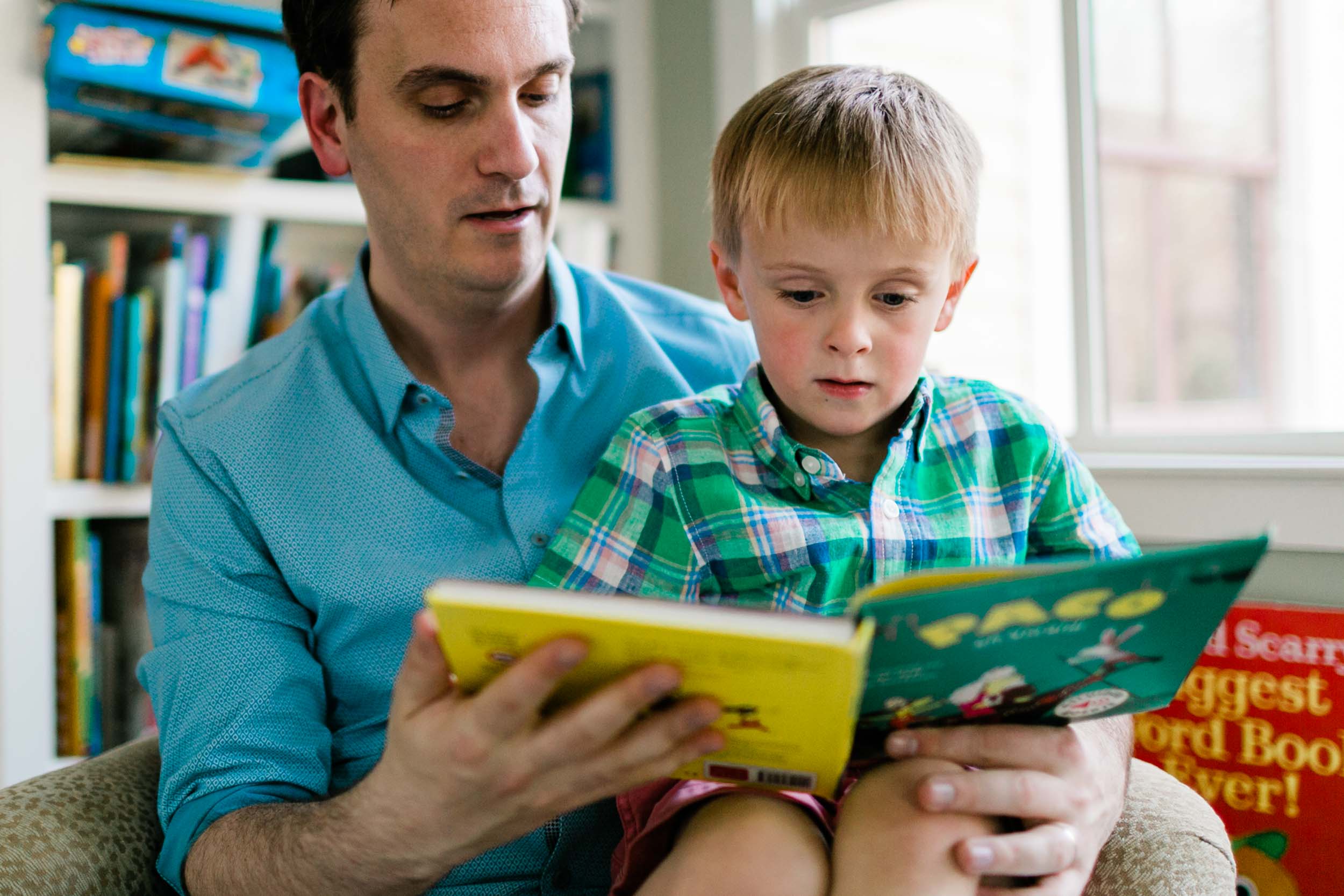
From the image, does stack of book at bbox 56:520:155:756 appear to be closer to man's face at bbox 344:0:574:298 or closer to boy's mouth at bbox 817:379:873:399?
man's face at bbox 344:0:574:298

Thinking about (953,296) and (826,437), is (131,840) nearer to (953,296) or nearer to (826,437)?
(826,437)

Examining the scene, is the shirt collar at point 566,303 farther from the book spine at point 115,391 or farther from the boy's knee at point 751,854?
the book spine at point 115,391

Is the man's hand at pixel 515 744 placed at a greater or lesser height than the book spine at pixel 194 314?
lesser

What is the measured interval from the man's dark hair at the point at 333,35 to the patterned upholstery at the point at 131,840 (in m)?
0.78

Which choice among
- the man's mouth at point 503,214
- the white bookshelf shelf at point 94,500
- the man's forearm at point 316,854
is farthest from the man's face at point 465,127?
the white bookshelf shelf at point 94,500

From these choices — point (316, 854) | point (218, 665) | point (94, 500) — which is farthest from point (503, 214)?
point (94, 500)

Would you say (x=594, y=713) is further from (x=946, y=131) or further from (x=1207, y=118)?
(x=1207, y=118)

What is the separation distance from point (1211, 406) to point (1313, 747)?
12.3 ft

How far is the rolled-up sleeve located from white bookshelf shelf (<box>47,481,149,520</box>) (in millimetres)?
687

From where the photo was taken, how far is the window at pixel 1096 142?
1.78 m

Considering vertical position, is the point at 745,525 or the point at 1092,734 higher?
the point at 745,525

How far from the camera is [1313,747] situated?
4.63 feet

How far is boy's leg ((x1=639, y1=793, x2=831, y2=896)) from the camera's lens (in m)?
0.84

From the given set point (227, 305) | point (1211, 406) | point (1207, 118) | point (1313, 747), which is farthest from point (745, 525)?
point (1211, 406)
